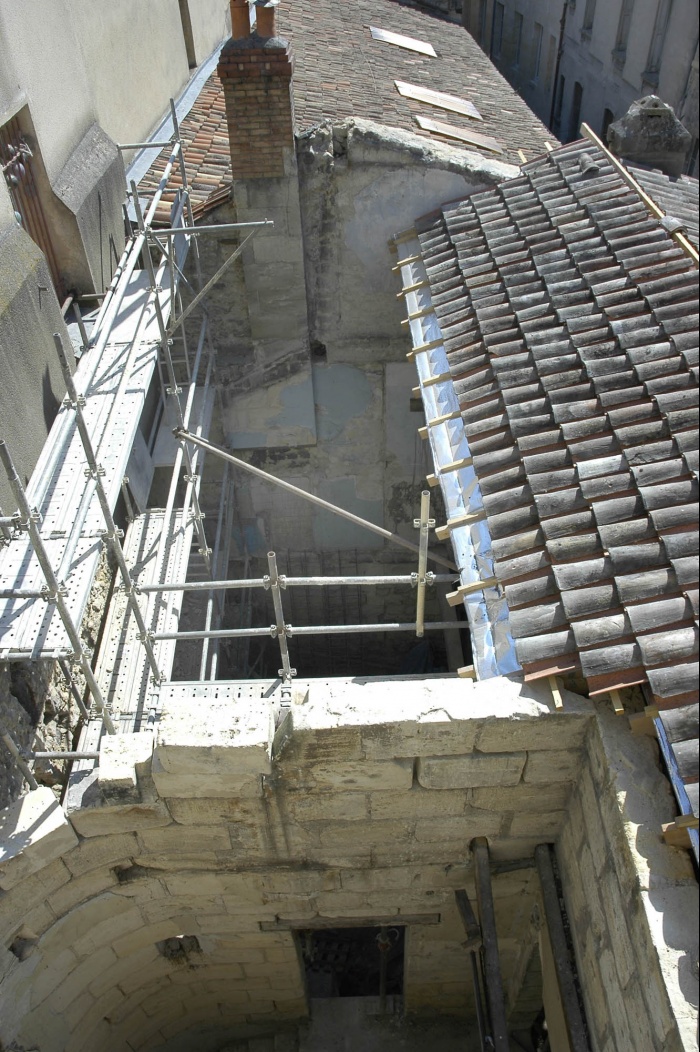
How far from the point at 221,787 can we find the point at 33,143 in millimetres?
5666

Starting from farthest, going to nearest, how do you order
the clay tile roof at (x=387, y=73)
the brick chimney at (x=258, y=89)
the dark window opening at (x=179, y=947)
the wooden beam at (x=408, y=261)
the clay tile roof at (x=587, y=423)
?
the clay tile roof at (x=387, y=73) < the wooden beam at (x=408, y=261) < the brick chimney at (x=258, y=89) < the dark window opening at (x=179, y=947) < the clay tile roof at (x=587, y=423)

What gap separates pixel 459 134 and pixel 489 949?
362 inches

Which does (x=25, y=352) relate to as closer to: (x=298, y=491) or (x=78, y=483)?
(x=78, y=483)

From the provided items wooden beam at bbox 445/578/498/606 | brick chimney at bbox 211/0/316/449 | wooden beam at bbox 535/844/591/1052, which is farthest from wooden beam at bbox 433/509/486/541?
brick chimney at bbox 211/0/316/449

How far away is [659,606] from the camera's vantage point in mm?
4305

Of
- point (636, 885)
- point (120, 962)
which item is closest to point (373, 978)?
point (120, 962)

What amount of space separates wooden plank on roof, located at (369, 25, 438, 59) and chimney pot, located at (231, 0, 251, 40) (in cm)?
726

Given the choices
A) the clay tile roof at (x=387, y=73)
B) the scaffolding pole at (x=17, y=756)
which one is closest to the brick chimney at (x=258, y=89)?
the clay tile roof at (x=387, y=73)

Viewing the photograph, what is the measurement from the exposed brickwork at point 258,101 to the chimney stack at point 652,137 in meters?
3.59

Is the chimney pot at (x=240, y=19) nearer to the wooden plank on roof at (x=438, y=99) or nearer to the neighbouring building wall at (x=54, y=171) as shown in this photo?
the neighbouring building wall at (x=54, y=171)

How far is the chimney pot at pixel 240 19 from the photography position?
27.3ft

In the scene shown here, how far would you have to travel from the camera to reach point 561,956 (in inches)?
208

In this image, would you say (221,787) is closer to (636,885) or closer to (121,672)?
(121,672)

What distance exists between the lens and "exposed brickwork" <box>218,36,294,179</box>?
827cm
